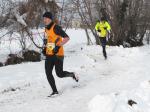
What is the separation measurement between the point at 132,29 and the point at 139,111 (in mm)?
18309

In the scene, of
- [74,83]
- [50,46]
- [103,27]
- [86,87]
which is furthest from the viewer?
[103,27]

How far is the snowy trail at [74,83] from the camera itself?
8445 millimetres

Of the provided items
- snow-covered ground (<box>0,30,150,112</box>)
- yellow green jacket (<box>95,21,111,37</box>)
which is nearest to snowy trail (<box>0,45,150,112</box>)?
snow-covered ground (<box>0,30,150,112</box>)

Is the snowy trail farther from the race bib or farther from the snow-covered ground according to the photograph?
the race bib

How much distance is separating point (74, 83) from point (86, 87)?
2.10 ft

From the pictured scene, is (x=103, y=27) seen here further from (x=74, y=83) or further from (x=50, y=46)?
(x=50, y=46)

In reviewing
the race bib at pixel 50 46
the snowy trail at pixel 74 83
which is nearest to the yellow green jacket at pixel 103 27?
the snowy trail at pixel 74 83

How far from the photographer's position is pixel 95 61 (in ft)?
50.7

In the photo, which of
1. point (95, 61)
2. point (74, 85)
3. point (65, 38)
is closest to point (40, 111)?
point (65, 38)

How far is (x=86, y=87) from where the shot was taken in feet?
33.7

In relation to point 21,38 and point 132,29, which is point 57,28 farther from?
point 132,29

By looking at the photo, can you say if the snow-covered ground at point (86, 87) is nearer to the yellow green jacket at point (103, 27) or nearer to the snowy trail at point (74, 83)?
the snowy trail at point (74, 83)

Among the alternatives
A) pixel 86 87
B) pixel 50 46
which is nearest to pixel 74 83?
pixel 86 87

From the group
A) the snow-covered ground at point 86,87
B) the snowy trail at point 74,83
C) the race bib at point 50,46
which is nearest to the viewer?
the snow-covered ground at point 86,87
